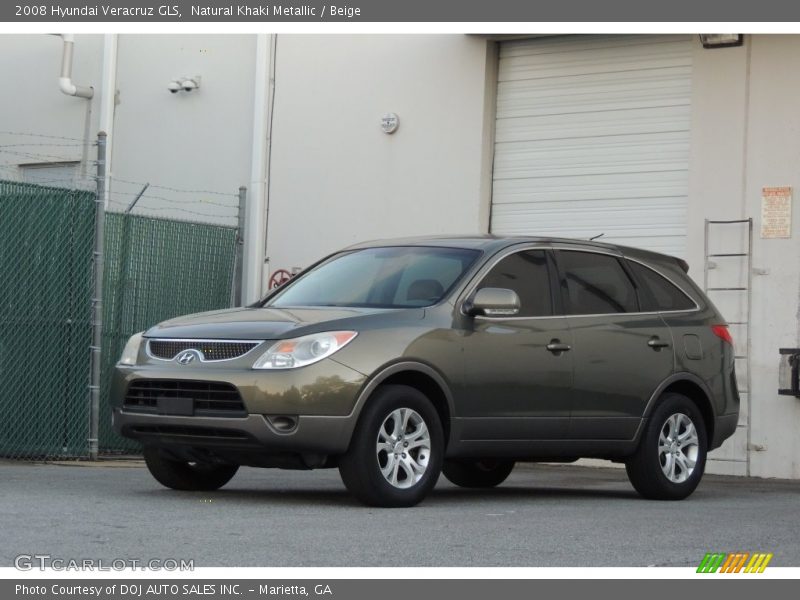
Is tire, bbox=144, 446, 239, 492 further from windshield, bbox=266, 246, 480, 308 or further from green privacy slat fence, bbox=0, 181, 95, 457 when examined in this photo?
green privacy slat fence, bbox=0, 181, 95, 457

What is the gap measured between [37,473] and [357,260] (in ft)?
10.6

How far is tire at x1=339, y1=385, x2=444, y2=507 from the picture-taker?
9.30m

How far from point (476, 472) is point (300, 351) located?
11.0 ft

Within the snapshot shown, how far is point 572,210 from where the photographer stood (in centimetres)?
1659

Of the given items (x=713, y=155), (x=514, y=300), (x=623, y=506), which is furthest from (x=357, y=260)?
(x=713, y=155)

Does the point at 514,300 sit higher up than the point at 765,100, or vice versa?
the point at 765,100

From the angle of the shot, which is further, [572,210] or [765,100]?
[572,210]

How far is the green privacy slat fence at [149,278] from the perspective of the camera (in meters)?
15.1

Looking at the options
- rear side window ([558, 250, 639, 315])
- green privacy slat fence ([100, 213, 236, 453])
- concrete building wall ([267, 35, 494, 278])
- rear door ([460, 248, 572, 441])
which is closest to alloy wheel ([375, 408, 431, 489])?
rear door ([460, 248, 572, 441])

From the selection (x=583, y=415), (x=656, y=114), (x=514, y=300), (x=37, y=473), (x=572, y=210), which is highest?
(x=656, y=114)

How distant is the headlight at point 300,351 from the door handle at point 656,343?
8.91 ft

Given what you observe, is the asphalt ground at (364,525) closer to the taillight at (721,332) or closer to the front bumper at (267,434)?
the front bumper at (267,434)

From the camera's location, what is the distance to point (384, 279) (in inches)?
411

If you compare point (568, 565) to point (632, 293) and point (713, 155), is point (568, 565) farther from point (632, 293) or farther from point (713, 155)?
point (713, 155)
